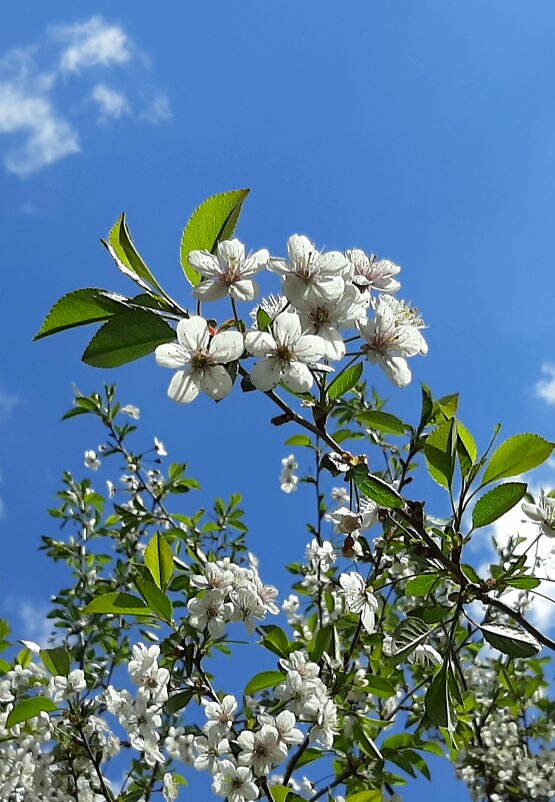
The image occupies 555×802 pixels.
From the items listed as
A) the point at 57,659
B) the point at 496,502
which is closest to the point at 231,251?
the point at 496,502

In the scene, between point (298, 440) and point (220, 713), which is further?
point (298, 440)

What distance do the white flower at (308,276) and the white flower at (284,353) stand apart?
0.15 ft

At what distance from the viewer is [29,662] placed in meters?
2.98

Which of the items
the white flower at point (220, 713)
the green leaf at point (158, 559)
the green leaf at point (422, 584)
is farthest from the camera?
the white flower at point (220, 713)

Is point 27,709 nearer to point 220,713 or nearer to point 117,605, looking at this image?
point 220,713

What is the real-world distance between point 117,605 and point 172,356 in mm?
864

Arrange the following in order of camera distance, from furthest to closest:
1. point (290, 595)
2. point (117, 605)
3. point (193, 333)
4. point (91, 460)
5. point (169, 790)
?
point (91, 460) → point (290, 595) → point (169, 790) → point (117, 605) → point (193, 333)

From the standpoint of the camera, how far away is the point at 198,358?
3.72 feet

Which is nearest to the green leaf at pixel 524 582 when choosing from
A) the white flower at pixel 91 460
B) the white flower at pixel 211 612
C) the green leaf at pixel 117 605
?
the green leaf at pixel 117 605

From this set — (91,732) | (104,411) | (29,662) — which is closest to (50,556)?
(104,411)

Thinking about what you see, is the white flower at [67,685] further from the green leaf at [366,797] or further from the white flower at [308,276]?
the white flower at [308,276]

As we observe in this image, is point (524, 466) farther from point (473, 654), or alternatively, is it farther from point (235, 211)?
point (473, 654)

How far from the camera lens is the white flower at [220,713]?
210cm

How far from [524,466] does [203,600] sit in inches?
46.4
